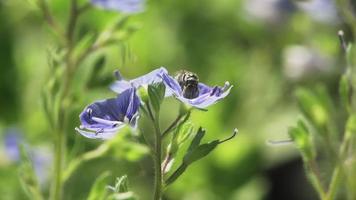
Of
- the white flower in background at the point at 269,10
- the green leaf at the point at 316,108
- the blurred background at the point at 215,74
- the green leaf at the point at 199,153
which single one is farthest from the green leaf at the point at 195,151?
the white flower in background at the point at 269,10

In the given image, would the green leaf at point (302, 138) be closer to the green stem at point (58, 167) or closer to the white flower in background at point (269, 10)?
the green stem at point (58, 167)

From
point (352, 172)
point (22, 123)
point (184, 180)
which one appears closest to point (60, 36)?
point (352, 172)

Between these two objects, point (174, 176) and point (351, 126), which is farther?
point (351, 126)

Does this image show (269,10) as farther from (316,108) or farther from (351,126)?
(351,126)

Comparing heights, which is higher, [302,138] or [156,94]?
[156,94]

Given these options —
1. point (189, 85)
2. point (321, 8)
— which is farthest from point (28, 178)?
point (321, 8)

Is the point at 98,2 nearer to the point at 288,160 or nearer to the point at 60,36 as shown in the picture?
the point at 60,36
